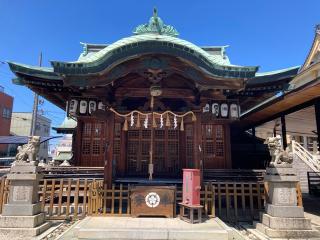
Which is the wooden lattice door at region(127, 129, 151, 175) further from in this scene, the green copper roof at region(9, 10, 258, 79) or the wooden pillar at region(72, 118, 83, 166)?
the green copper roof at region(9, 10, 258, 79)

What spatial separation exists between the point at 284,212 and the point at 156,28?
8.71 m

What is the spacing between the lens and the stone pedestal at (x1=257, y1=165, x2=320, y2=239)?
7.41m

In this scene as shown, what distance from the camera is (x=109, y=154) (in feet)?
30.7

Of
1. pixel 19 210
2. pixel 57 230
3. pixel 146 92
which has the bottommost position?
pixel 57 230

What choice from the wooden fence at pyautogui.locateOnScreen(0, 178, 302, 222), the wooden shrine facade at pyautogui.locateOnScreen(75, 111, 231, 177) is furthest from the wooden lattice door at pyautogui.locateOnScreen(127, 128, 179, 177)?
the wooden fence at pyautogui.locateOnScreen(0, 178, 302, 222)

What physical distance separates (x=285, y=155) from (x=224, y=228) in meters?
3.02

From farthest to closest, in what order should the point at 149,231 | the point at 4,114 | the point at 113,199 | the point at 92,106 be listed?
the point at 4,114
the point at 92,106
the point at 113,199
the point at 149,231

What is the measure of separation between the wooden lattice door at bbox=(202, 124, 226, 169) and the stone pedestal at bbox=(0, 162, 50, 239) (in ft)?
26.4

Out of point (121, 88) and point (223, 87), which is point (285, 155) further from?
point (121, 88)

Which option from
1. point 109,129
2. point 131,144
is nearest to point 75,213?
point 109,129

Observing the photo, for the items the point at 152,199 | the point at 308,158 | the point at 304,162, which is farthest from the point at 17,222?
the point at 304,162

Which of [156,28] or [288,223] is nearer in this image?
[288,223]

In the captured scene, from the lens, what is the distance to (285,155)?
8219 mm

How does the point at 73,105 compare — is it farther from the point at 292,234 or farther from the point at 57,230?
the point at 292,234
